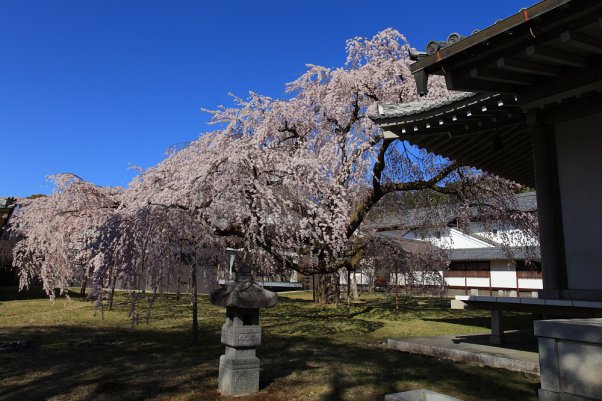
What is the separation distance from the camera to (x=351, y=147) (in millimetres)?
14172

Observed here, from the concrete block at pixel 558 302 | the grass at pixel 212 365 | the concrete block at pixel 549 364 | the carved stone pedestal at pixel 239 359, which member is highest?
the concrete block at pixel 558 302

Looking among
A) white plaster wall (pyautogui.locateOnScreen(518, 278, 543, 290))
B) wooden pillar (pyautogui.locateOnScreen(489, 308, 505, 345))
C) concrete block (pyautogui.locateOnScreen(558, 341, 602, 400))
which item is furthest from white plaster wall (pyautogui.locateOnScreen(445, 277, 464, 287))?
concrete block (pyautogui.locateOnScreen(558, 341, 602, 400))

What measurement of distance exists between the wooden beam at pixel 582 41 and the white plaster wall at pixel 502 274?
27734 mm

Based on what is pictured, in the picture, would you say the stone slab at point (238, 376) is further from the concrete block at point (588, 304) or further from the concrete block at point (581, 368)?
the concrete block at point (588, 304)

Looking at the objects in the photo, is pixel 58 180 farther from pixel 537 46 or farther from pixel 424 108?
pixel 537 46

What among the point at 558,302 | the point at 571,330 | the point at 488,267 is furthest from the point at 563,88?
the point at 488,267

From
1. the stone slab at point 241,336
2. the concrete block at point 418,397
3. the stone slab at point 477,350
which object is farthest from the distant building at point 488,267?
the concrete block at point 418,397

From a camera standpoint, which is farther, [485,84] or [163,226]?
[163,226]

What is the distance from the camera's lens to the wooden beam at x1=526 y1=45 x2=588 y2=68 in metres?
4.36

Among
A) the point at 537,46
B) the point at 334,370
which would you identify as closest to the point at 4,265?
the point at 334,370

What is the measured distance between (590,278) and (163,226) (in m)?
7.72

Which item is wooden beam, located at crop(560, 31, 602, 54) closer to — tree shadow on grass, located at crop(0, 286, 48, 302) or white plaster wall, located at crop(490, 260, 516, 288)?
tree shadow on grass, located at crop(0, 286, 48, 302)

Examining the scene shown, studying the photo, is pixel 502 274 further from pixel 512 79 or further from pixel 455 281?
pixel 512 79

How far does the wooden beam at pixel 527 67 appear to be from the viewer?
4633mm
